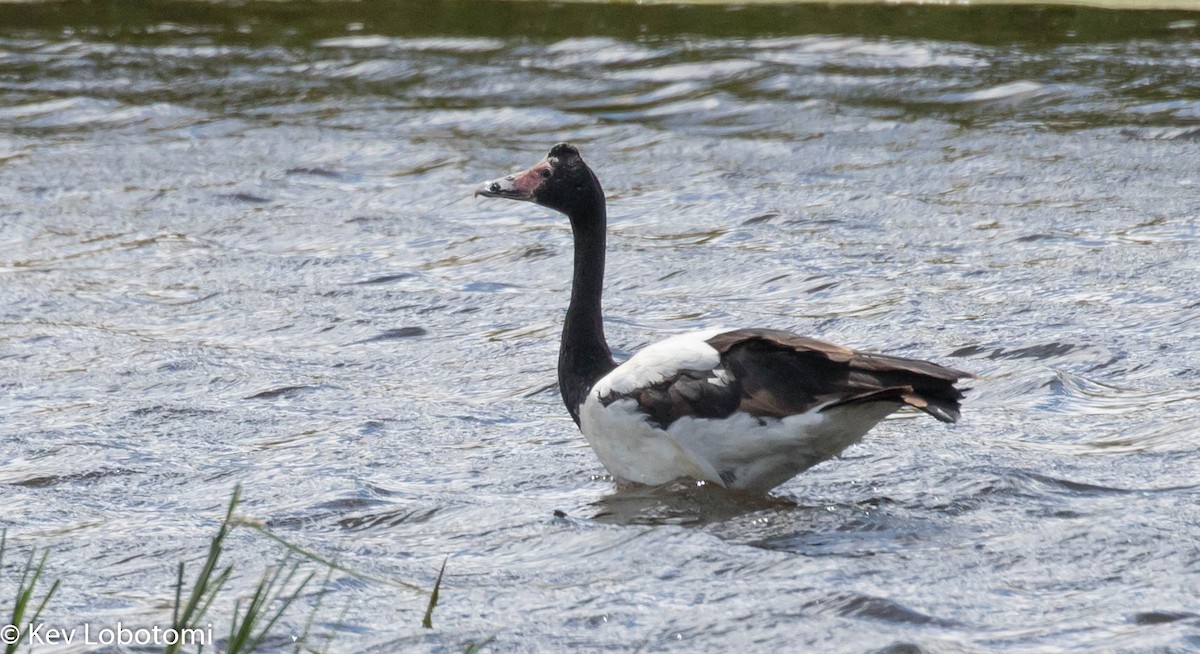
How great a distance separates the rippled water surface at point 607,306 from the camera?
4.62 meters

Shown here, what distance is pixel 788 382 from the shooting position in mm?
5168

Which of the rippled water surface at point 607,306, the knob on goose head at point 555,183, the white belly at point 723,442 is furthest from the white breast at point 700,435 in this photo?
the knob on goose head at point 555,183

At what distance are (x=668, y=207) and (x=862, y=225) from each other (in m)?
1.31

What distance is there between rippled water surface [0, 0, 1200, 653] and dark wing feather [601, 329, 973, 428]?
37 centimetres

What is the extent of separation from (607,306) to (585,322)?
7.28 feet

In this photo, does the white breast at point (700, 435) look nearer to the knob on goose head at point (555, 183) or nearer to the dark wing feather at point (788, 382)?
the dark wing feather at point (788, 382)

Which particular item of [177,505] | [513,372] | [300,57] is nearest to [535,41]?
[300,57]

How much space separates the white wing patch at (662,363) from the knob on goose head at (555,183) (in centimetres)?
81

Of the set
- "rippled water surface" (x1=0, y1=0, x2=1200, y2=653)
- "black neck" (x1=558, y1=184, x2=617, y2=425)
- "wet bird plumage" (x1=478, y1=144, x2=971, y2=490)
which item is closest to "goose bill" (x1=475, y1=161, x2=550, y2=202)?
"black neck" (x1=558, y1=184, x2=617, y2=425)

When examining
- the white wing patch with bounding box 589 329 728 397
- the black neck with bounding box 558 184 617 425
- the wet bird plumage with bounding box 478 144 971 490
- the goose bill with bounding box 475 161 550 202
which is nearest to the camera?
the wet bird plumage with bounding box 478 144 971 490

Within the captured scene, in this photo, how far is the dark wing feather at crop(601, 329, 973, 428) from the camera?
489 cm

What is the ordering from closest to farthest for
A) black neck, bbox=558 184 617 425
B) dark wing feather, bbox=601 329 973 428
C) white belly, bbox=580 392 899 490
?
1. dark wing feather, bbox=601 329 973 428
2. white belly, bbox=580 392 899 490
3. black neck, bbox=558 184 617 425

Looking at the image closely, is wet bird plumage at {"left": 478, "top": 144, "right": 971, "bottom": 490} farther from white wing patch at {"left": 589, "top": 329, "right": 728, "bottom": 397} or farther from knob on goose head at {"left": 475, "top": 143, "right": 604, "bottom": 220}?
knob on goose head at {"left": 475, "top": 143, "right": 604, "bottom": 220}

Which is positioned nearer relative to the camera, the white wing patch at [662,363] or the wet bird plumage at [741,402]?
the wet bird plumage at [741,402]
